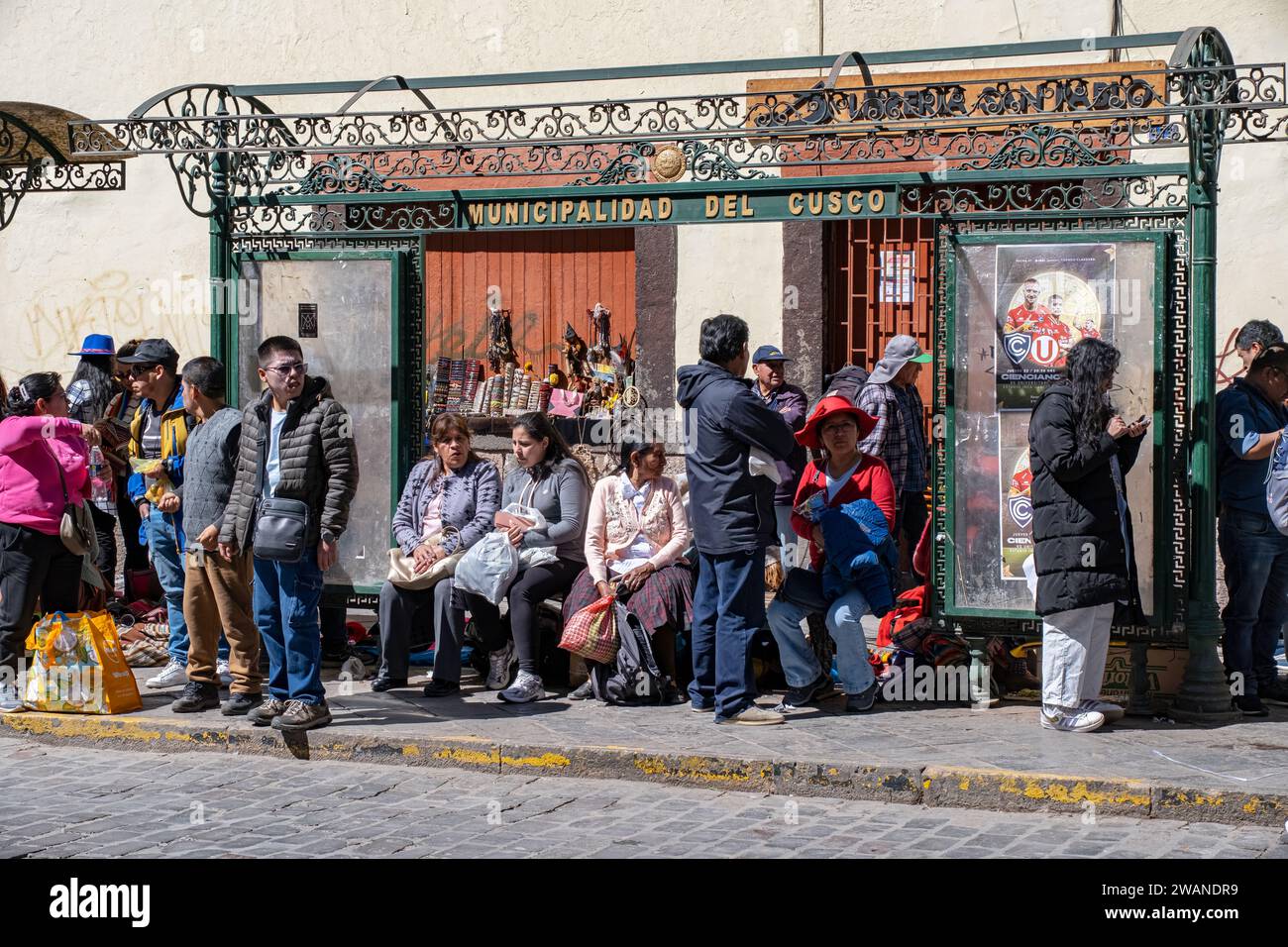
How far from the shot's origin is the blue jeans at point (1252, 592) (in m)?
8.28

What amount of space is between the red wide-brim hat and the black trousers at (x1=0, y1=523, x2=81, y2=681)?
154 inches

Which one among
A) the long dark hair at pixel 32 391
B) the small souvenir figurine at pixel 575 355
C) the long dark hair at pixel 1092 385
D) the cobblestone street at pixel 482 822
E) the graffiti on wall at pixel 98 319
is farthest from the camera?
the graffiti on wall at pixel 98 319

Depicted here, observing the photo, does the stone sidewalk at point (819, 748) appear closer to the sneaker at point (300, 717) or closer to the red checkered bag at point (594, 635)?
the sneaker at point (300, 717)

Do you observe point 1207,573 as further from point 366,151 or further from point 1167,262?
point 366,151

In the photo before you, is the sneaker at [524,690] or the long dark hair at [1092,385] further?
the sneaker at [524,690]

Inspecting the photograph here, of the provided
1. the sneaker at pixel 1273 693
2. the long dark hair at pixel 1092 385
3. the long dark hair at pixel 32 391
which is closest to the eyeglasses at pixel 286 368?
the long dark hair at pixel 32 391

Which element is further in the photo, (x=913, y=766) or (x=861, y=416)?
(x=861, y=416)

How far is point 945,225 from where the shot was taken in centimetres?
841

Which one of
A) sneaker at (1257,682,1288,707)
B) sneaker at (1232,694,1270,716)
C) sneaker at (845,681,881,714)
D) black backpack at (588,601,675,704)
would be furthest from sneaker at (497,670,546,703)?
sneaker at (1257,682,1288,707)

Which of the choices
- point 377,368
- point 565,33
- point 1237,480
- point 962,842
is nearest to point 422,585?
point 377,368

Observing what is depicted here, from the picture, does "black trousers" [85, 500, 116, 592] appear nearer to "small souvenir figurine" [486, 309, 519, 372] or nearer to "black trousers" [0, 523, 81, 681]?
"black trousers" [0, 523, 81, 681]

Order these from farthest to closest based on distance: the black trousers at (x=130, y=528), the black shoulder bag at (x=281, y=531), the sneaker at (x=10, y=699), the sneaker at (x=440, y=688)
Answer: the black trousers at (x=130, y=528)
the sneaker at (x=440, y=688)
the sneaker at (x=10, y=699)
the black shoulder bag at (x=281, y=531)

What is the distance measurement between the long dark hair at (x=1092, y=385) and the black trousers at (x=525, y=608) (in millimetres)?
2893

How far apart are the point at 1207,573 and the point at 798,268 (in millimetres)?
5685
